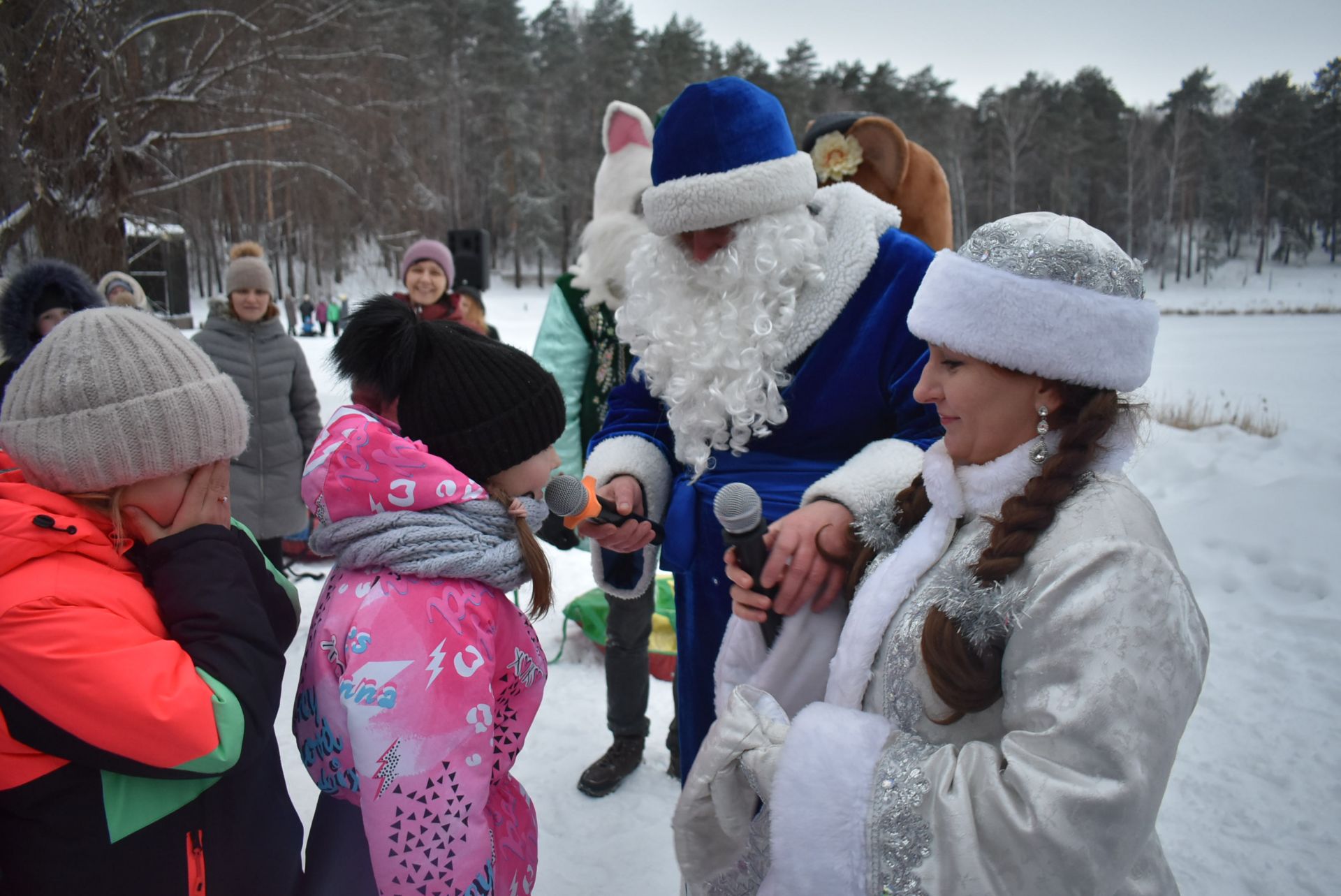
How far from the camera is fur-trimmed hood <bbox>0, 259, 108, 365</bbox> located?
9.41 ft

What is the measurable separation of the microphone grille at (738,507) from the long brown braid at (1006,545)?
303mm

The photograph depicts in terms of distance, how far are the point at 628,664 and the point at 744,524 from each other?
5.99 ft

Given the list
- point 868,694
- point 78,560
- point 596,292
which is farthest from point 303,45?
point 868,694

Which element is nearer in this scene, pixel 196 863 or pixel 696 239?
pixel 196 863

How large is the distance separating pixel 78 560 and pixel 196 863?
0.50m

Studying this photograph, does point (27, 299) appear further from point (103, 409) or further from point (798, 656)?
point (798, 656)

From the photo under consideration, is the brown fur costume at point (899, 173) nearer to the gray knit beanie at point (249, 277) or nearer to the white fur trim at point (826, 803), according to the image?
the white fur trim at point (826, 803)

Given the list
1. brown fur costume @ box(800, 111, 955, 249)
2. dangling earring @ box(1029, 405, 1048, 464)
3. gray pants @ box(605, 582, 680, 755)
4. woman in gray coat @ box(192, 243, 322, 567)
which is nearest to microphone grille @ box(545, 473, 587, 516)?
dangling earring @ box(1029, 405, 1048, 464)

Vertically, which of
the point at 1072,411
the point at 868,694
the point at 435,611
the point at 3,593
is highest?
the point at 1072,411

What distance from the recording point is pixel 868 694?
1183mm

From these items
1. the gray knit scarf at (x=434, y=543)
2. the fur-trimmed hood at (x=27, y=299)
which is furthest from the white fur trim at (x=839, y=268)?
the fur-trimmed hood at (x=27, y=299)

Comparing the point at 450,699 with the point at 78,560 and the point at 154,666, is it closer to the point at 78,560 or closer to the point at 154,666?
the point at 154,666

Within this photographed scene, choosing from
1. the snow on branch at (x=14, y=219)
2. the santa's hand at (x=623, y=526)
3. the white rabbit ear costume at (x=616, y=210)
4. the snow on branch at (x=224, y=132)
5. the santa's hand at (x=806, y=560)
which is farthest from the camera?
the snow on branch at (x=224, y=132)

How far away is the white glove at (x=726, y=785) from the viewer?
44.4 inches
